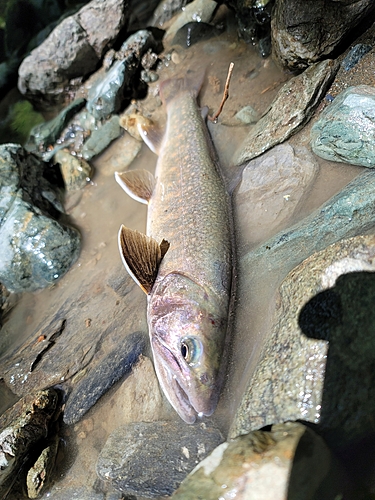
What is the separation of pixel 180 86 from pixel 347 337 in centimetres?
421

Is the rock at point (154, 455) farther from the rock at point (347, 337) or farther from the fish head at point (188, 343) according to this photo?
the rock at point (347, 337)

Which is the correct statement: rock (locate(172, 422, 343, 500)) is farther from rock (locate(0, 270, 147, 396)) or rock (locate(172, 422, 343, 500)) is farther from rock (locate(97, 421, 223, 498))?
rock (locate(0, 270, 147, 396))

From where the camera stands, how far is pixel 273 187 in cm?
404

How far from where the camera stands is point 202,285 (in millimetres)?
3350

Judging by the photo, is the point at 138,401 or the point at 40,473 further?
the point at 138,401

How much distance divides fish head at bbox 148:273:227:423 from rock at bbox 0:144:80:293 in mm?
1587

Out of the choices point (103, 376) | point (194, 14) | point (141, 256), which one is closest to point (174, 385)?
point (103, 376)

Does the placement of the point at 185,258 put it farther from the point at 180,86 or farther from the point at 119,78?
the point at 119,78

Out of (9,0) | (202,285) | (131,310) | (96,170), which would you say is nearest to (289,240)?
(202,285)

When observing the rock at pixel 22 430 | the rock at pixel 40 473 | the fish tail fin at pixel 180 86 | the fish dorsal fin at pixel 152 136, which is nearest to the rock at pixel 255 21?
the fish tail fin at pixel 180 86

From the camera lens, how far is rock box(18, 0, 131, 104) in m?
6.22

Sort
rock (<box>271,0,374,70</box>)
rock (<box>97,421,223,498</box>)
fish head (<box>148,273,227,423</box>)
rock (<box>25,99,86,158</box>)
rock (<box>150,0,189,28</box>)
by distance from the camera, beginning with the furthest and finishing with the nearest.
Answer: rock (<box>150,0,189,28</box>), rock (<box>25,99,86,158</box>), rock (<box>271,0,374,70</box>), fish head (<box>148,273,227,423</box>), rock (<box>97,421,223,498</box>)

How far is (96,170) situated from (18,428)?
11.2ft

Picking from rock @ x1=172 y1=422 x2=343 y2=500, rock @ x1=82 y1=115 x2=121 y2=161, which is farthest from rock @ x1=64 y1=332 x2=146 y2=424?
rock @ x1=82 y1=115 x2=121 y2=161
